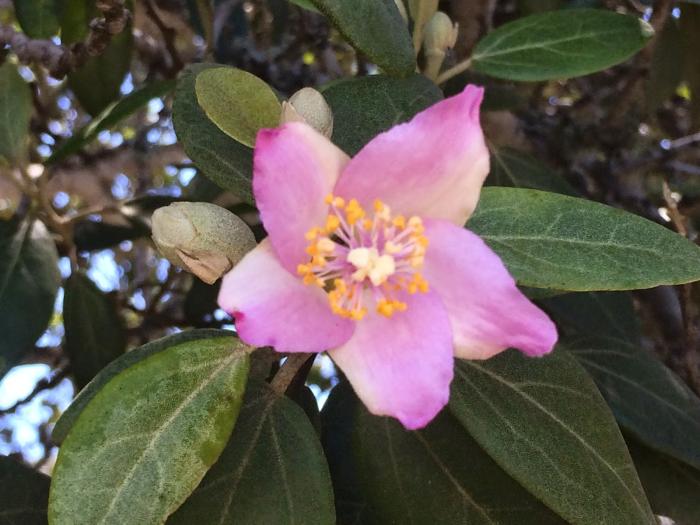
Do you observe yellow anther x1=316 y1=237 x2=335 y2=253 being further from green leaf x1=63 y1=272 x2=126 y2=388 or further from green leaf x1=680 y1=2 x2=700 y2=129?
green leaf x1=680 y1=2 x2=700 y2=129

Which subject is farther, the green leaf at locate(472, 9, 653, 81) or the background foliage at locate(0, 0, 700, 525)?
the green leaf at locate(472, 9, 653, 81)

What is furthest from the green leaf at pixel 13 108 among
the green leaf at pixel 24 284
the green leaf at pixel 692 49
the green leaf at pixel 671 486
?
the green leaf at pixel 692 49

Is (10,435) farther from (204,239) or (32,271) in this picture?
(204,239)

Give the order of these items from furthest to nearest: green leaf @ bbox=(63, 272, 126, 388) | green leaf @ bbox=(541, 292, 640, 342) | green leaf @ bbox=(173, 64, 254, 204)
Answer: green leaf @ bbox=(63, 272, 126, 388), green leaf @ bbox=(541, 292, 640, 342), green leaf @ bbox=(173, 64, 254, 204)

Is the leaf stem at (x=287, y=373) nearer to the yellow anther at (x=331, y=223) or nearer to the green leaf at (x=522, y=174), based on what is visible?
the yellow anther at (x=331, y=223)

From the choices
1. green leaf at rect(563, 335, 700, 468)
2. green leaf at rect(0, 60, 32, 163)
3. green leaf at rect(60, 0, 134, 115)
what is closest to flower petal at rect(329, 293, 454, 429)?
green leaf at rect(563, 335, 700, 468)

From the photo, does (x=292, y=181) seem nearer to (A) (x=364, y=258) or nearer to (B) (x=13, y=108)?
(A) (x=364, y=258)
